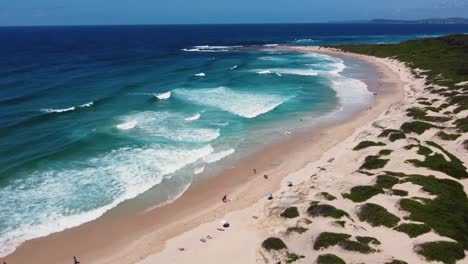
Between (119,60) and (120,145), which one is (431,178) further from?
(119,60)

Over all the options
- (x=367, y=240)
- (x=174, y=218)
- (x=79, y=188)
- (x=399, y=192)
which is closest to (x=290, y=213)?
(x=367, y=240)

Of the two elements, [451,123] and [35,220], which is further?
[451,123]

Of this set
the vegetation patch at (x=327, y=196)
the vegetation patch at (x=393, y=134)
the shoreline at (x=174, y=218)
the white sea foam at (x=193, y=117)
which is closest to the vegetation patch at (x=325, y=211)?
the vegetation patch at (x=327, y=196)

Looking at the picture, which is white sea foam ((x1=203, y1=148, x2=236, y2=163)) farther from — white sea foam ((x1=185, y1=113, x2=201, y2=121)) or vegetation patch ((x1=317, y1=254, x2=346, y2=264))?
vegetation patch ((x1=317, y1=254, x2=346, y2=264))

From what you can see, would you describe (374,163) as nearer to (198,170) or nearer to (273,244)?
(273,244)

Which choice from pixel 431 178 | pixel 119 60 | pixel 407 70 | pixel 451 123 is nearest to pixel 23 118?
pixel 431 178

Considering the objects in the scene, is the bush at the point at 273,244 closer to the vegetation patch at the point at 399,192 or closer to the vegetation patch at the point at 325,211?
the vegetation patch at the point at 325,211

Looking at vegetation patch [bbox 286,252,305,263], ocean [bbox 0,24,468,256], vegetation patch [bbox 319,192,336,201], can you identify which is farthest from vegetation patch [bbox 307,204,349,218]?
ocean [bbox 0,24,468,256]
